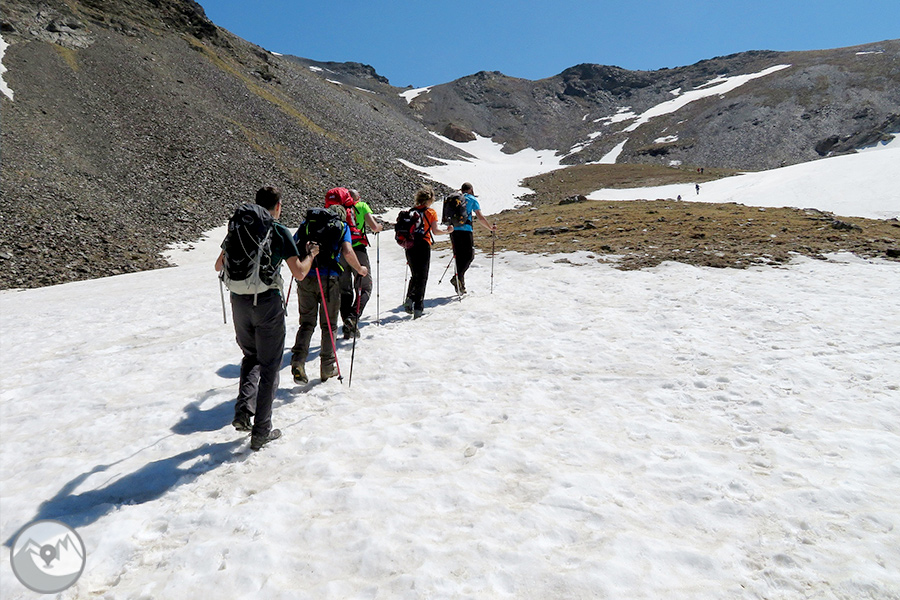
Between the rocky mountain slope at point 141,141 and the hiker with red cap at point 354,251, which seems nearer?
the hiker with red cap at point 354,251

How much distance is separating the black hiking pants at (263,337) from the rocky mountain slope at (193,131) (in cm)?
2266

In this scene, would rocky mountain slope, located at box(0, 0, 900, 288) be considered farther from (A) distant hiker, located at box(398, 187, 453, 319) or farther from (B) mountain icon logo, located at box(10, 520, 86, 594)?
(B) mountain icon logo, located at box(10, 520, 86, 594)

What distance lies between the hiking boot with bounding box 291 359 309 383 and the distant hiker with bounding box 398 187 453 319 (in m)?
3.78

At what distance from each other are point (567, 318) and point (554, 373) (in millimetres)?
3139

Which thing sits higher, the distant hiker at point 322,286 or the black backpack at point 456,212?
the black backpack at point 456,212

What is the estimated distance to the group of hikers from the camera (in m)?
4.98

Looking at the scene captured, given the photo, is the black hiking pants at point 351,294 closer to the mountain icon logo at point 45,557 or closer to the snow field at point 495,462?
the snow field at point 495,462

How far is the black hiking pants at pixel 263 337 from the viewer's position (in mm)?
5137

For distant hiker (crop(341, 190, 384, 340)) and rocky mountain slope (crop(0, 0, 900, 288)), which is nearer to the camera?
distant hiker (crop(341, 190, 384, 340))

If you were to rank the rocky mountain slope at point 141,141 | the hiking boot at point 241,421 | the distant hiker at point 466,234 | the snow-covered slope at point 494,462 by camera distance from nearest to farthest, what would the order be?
1. the snow-covered slope at point 494,462
2. the hiking boot at point 241,421
3. the distant hiker at point 466,234
4. the rocky mountain slope at point 141,141

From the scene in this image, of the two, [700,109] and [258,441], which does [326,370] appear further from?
[700,109]

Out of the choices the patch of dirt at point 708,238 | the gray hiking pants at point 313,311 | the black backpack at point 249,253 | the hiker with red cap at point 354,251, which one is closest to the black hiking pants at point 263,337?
the black backpack at point 249,253

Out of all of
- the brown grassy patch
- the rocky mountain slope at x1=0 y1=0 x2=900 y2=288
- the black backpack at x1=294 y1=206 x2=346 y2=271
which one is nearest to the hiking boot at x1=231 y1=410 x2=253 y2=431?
the black backpack at x1=294 y1=206 x2=346 y2=271

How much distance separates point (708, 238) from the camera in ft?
59.4
